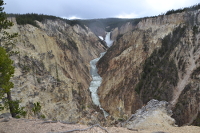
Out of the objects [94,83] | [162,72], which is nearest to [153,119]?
[162,72]

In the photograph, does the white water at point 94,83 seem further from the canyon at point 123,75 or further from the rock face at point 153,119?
the rock face at point 153,119

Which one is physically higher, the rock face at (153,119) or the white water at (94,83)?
the rock face at (153,119)

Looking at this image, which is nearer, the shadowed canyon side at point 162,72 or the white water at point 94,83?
the shadowed canyon side at point 162,72

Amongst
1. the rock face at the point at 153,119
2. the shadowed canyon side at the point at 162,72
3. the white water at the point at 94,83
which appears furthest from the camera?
the white water at the point at 94,83

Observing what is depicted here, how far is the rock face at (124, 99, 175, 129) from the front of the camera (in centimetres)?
1168

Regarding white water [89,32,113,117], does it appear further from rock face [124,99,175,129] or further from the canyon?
rock face [124,99,175,129]

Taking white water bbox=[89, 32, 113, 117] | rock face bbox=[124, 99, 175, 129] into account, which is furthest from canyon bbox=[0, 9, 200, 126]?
rock face bbox=[124, 99, 175, 129]

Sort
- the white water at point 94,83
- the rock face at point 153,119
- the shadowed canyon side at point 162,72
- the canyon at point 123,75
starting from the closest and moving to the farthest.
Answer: the rock face at point 153,119, the canyon at point 123,75, the shadowed canyon side at point 162,72, the white water at point 94,83

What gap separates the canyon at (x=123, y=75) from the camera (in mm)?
19047

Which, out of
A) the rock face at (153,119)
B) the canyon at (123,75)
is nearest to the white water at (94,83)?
the canyon at (123,75)

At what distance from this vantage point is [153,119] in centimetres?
1261

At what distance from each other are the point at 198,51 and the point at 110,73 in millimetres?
19916

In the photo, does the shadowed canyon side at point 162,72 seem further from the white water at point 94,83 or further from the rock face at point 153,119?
the rock face at point 153,119

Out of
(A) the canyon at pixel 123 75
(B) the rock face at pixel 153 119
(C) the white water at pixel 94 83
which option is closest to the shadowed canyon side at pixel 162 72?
(A) the canyon at pixel 123 75
